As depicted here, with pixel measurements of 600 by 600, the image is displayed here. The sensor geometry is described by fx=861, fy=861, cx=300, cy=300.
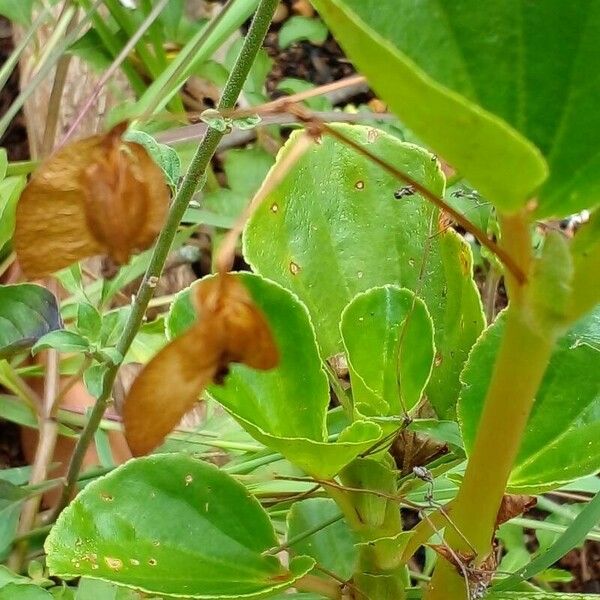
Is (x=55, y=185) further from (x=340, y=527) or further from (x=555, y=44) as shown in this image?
(x=340, y=527)

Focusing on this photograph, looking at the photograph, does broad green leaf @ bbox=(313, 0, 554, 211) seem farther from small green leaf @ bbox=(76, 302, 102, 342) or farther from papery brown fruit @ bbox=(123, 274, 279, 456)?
small green leaf @ bbox=(76, 302, 102, 342)

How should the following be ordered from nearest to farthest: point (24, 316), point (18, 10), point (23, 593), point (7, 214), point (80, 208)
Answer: point (80, 208)
point (23, 593)
point (24, 316)
point (7, 214)
point (18, 10)

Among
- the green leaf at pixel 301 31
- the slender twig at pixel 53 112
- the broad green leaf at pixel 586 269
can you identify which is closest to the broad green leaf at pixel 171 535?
the broad green leaf at pixel 586 269

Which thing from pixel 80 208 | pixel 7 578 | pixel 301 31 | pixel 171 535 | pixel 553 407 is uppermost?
pixel 301 31

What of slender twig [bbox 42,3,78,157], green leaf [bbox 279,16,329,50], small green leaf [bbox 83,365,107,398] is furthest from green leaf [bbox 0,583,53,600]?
green leaf [bbox 279,16,329,50]

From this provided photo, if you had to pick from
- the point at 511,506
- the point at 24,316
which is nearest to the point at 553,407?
the point at 511,506

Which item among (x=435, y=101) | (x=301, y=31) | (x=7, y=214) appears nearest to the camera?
(x=435, y=101)

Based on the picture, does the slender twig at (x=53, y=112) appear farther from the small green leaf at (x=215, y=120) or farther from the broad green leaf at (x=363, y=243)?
the small green leaf at (x=215, y=120)

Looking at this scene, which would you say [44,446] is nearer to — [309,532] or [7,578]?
[7,578]
